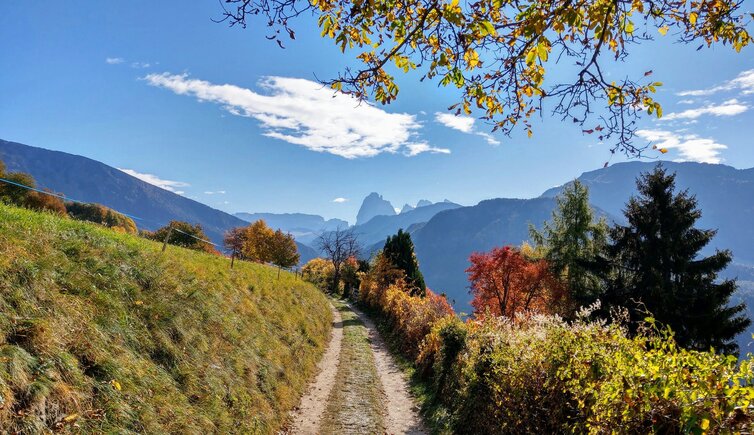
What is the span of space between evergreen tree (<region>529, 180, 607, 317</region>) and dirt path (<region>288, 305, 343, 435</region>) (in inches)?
862

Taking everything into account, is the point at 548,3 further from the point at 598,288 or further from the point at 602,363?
the point at 598,288

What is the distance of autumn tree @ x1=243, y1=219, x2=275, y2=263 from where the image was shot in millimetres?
69250

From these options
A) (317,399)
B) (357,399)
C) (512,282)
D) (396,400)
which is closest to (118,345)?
(317,399)

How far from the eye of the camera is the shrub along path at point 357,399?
1142cm

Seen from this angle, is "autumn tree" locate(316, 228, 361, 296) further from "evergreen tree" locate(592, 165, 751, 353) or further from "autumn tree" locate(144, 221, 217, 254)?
"evergreen tree" locate(592, 165, 751, 353)

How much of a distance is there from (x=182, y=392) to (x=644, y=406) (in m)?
7.56

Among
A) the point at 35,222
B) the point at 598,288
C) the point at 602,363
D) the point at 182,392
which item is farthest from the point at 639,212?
the point at 35,222

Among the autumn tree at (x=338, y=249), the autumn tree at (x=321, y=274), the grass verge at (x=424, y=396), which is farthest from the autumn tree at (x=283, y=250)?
the grass verge at (x=424, y=396)

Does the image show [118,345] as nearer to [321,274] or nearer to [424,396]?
[424,396]

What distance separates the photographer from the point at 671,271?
2338 cm

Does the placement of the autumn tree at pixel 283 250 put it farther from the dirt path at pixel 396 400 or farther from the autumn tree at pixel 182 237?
the dirt path at pixel 396 400

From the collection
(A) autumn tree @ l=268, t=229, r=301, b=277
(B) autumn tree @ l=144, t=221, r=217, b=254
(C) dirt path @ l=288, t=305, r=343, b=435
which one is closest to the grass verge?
(C) dirt path @ l=288, t=305, r=343, b=435

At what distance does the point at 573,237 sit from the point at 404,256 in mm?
18599

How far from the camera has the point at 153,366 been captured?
6965mm
